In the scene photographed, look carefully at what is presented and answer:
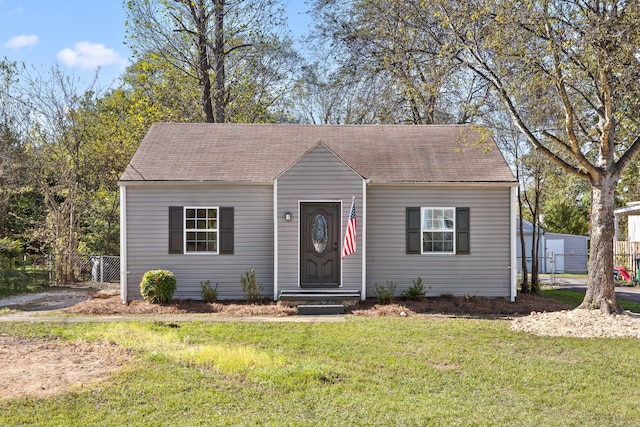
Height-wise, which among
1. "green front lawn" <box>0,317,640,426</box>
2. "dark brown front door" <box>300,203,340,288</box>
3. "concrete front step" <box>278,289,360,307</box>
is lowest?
"green front lawn" <box>0,317,640,426</box>

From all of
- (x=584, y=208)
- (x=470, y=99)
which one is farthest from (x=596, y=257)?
(x=584, y=208)

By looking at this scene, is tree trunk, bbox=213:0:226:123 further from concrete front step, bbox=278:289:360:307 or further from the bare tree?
concrete front step, bbox=278:289:360:307

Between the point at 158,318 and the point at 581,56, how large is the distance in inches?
359

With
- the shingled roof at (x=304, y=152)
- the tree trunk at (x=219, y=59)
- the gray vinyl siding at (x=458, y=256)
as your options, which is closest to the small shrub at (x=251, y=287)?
the shingled roof at (x=304, y=152)

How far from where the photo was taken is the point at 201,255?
13.6 m

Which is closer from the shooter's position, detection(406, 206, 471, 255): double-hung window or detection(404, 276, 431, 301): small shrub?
detection(404, 276, 431, 301): small shrub

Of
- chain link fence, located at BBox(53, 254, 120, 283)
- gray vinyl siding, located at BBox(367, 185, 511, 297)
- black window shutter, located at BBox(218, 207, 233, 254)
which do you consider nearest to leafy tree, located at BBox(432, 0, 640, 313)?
gray vinyl siding, located at BBox(367, 185, 511, 297)

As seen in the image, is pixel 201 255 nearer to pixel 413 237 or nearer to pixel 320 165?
pixel 320 165

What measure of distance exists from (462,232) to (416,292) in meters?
1.77

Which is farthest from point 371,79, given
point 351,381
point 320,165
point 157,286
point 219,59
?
point 351,381

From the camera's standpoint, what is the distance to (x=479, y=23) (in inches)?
Answer: 444

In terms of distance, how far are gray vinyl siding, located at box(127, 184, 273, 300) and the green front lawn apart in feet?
13.0

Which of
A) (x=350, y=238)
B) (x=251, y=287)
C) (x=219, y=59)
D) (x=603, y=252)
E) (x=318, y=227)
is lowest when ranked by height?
(x=251, y=287)

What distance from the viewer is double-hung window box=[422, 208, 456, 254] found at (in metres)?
13.7
